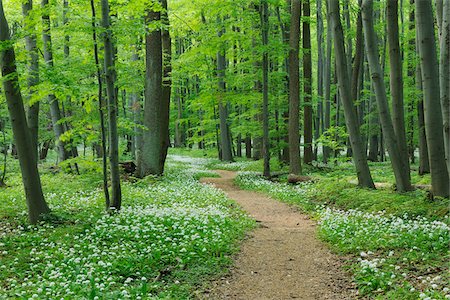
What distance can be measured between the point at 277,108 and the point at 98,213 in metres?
14.0

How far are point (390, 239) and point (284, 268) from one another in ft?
6.63

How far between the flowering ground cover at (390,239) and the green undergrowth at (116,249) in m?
2.27

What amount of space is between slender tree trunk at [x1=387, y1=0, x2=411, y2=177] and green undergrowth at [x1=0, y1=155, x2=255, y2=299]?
501 centimetres

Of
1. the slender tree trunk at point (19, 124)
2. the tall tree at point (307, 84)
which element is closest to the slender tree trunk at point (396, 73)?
the tall tree at point (307, 84)

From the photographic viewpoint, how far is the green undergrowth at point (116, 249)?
5547mm

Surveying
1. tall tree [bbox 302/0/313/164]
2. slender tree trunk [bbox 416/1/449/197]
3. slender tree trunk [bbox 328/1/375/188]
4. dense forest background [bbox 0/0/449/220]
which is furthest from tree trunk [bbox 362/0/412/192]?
tall tree [bbox 302/0/313/164]

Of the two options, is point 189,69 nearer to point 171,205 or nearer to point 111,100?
point 171,205

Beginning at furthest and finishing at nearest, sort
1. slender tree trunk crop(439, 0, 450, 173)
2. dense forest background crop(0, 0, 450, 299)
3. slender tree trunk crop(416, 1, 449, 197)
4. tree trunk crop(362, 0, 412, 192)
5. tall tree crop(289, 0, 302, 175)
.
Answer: tall tree crop(289, 0, 302, 175) → tree trunk crop(362, 0, 412, 192) → slender tree trunk crop(416, 1, 449, 197) → dense forest background crop(0, 0, 450, 299) → slender tree trunk crop(439, 0, 450, 173)

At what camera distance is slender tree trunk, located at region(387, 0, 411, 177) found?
1103 cm

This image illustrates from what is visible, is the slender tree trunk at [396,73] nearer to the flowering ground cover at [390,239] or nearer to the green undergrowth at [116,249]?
the flowering ground cover at [390,239]

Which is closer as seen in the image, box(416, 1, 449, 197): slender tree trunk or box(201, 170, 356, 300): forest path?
box(201, 170, 356, 300): forest path

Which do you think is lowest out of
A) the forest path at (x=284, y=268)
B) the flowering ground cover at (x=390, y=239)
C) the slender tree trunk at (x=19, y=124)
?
the forest path at (x=284, y=268)

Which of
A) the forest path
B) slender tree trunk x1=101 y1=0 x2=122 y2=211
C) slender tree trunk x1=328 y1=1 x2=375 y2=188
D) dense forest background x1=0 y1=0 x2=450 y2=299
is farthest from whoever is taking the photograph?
slender tree trunk x1=328 y1=1 x2=375 y2=188

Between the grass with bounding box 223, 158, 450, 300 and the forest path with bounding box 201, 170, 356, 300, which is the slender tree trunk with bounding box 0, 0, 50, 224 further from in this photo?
the grass with bounding box 223, 158, 450, 300
